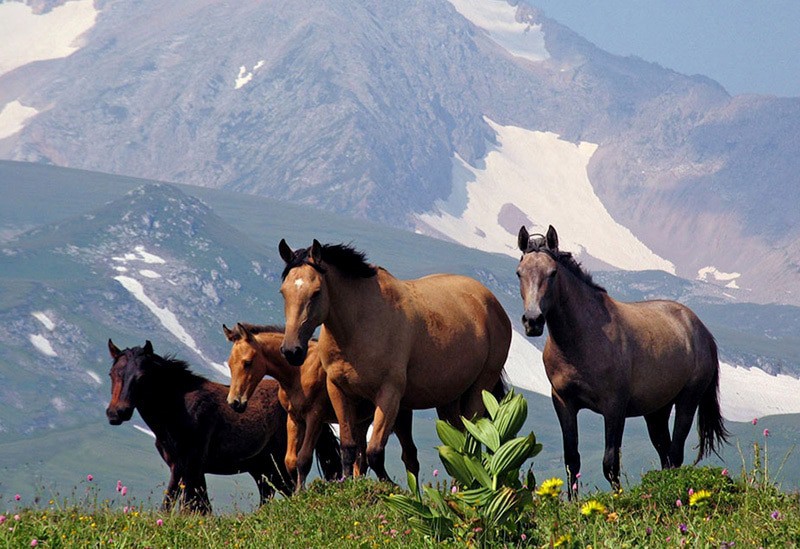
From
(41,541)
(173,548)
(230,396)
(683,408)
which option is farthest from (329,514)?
(683,408)

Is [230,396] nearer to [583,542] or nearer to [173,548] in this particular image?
[173,548]

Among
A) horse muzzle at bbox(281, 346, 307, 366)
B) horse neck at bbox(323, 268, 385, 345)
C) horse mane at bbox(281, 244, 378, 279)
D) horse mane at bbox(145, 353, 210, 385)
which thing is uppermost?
horse mane at bbox(281, 244, 378, 279)

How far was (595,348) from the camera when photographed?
16125 mm

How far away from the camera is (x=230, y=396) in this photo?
17.9 m

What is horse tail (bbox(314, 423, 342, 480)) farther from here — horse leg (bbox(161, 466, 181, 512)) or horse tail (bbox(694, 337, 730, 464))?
horse tail (bbox(694, 337, 730, 464))

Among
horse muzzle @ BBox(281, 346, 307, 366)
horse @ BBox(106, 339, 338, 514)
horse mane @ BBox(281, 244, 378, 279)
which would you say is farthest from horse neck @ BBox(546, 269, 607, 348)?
horse @ BBox(106, 339, 338, 514)

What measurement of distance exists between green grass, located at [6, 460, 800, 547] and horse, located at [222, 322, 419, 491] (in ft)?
7.13

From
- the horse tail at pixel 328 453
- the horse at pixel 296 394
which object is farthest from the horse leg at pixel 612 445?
the horse tail at pixel 328 453

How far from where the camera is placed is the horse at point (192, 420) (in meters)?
19.5

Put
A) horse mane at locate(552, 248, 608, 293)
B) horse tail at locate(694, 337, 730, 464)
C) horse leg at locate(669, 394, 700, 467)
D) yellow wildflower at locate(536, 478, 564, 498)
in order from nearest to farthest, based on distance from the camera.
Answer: yellow wildflower at locate(536, 478, 564, 498)
horse mane at locate(552, 248, 608, 293)
horse leg at locate(669, 394, 700, 467)
horse tail at locate(694, 337, 730, 464)

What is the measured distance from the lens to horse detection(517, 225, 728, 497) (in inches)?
616

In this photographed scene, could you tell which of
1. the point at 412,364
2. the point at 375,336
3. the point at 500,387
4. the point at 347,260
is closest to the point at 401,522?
the point at 375,336

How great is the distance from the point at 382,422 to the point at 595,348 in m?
3.15

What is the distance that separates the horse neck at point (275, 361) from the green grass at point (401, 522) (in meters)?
3.41
